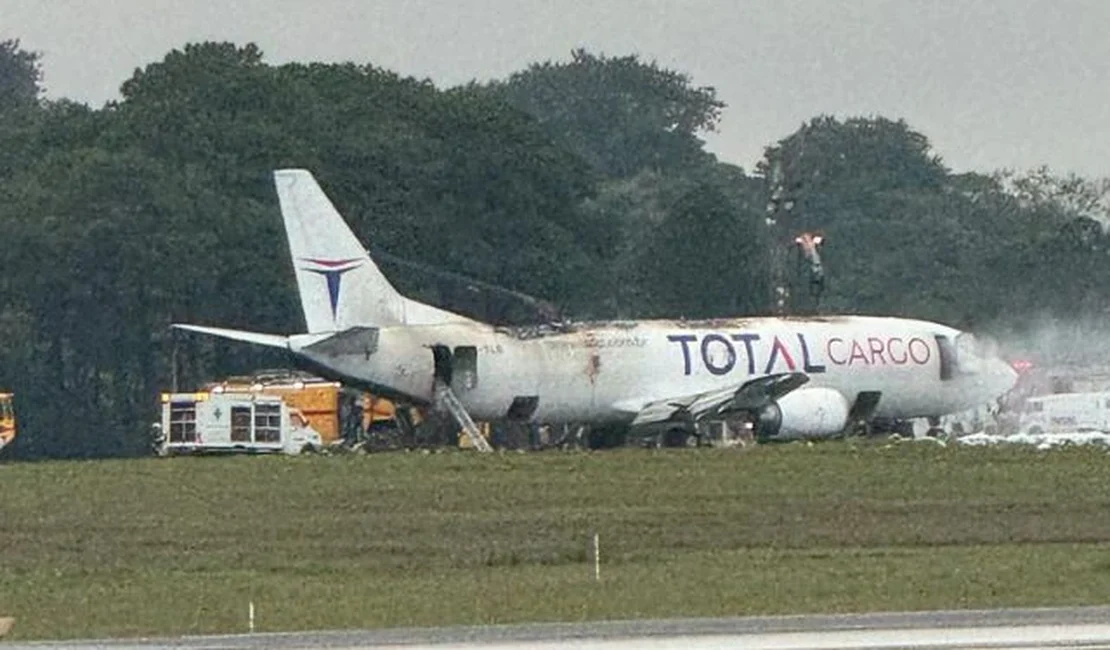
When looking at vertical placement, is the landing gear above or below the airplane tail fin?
below

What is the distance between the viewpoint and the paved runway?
2681cm

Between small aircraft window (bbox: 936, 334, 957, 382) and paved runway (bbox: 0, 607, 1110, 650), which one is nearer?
paved runway (bbox: 0, 607, 1110, 650)

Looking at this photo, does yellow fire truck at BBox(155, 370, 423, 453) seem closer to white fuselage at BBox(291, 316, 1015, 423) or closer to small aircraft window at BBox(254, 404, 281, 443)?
small aircraft window at BBox(254, 404, 281, 443)

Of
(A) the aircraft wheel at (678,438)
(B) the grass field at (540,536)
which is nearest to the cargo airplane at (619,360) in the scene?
(A) the aircraft wheel at (678,438)

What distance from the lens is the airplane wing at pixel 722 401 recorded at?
67.4m

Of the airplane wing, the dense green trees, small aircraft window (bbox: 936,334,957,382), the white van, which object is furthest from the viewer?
the dense green trees

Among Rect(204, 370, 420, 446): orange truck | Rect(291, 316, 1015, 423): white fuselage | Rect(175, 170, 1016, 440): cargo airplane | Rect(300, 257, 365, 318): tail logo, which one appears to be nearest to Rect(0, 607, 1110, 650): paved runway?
Rect(175, 170, 1016, 440): cargo airplane

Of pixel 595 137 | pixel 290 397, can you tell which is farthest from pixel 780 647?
pixel 595 137

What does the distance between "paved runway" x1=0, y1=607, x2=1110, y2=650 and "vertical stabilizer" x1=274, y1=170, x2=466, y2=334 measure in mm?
34338

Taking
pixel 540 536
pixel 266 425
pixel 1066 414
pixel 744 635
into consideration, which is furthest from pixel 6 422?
pixel 744 635

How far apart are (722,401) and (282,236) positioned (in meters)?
30.4

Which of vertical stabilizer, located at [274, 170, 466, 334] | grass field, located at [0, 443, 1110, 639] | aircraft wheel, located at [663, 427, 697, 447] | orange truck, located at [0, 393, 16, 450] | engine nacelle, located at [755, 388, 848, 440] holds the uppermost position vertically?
vertical stabilizer, located at [274, 170, 466, 334]

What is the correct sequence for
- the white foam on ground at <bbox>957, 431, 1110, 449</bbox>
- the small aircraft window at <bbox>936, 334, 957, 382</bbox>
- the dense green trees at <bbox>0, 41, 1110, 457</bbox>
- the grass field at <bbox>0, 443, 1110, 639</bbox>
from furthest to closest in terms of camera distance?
1. the dense green trees at <bbox>0, 41, 1110, 457</bbox>
2. the small aircraft window at <bbox>936, 334, 957, 382</bbox>
3. the white foam on ground at <bbox>957, 431, 1110, 449</bbox>
4. the grass field at <bbox>0, 443, 1110, 639</bbox>

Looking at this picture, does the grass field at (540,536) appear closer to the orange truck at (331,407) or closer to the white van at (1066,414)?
the white van at (1066,414)
